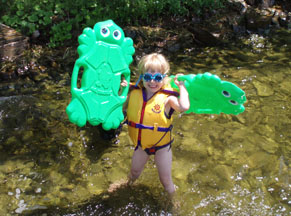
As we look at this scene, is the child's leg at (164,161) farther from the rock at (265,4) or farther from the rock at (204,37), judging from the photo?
the rock at (265,4)

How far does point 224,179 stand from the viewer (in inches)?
138

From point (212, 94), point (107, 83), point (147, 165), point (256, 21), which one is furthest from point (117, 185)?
point (256, 21)

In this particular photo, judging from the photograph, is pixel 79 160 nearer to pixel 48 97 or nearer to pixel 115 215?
pixel 115 215

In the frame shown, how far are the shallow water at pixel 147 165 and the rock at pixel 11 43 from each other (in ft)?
2.88

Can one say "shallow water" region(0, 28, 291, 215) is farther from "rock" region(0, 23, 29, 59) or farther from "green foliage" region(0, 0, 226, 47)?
"green foliage" region(0, 0, 226, 47)

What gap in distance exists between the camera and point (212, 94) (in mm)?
2803

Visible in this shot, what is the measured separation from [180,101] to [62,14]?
4934 mm

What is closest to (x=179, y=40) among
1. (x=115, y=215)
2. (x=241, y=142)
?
(x=241, y=142)

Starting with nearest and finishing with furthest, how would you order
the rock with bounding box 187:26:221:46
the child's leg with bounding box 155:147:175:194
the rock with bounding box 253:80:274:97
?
1. the child's leg with bounding box 155:147:175:194
2. the rock with bounding box 253:80:274:97
3. the rock with bounding box 187:26:221:46

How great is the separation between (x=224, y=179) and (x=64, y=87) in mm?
3160

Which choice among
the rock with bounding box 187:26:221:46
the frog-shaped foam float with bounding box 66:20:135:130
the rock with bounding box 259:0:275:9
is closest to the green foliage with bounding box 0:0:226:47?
the rock with bounding box 187:26:221:46

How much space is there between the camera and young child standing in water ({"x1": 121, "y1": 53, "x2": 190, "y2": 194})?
8.75 feet

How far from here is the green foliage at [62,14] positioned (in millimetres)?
6328

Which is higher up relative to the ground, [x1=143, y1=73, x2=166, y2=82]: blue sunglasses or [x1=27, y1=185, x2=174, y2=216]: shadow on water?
[x1=143, y1=73, x2=166, y2=82]: blue sunglasses
